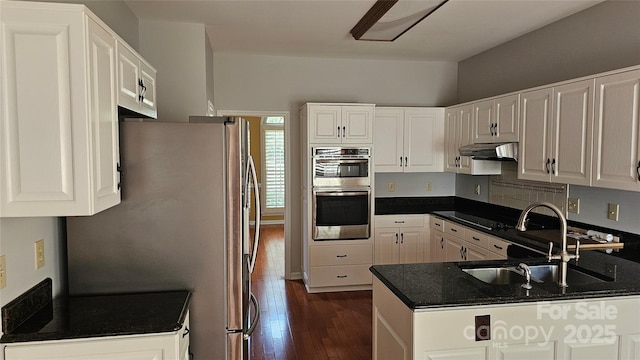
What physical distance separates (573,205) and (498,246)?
0.66 m

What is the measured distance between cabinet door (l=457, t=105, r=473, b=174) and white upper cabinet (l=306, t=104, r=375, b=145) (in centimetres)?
96

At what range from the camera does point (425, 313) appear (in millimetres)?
1864

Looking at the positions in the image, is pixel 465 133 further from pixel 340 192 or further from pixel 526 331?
pixel 526 331

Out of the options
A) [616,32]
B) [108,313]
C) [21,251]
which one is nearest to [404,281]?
[108,313]

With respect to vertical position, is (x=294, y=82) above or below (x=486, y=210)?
above

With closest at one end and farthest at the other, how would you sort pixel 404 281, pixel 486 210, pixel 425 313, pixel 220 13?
1. pixel 425 313
2. pixel 404 281
3. pixel 220 13
4. pixel 486 210

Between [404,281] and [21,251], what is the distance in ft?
5.65

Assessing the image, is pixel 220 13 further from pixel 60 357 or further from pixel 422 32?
pixel 60 357

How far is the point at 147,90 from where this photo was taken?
8.60ft

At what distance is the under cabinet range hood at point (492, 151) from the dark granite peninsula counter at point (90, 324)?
2869 millimetres

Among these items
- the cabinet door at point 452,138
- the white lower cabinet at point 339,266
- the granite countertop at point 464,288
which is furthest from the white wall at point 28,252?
the cabinet door at point 452,138

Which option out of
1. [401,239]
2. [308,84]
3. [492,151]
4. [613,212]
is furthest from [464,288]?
[308,84]

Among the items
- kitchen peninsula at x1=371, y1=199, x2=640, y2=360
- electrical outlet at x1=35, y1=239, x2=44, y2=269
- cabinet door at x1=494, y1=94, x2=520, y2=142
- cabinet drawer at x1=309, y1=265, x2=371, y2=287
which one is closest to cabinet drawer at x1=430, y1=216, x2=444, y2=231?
cabinet drawer at x1=309, y1=265, x2=371, y2=287

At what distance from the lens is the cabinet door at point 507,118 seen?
3.61m
